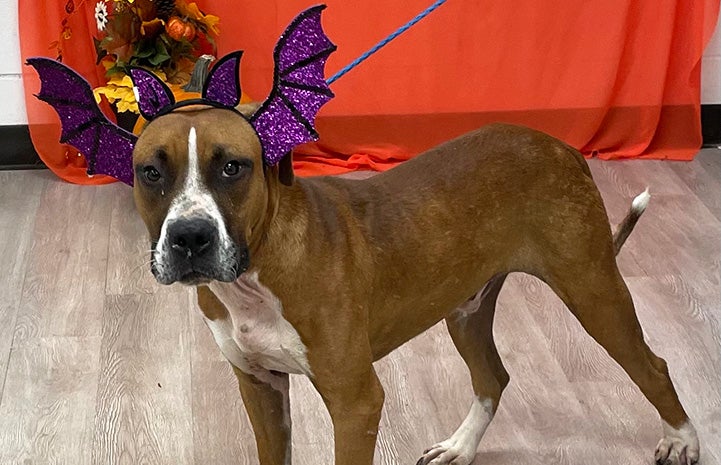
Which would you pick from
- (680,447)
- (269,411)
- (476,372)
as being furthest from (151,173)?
(680,447)

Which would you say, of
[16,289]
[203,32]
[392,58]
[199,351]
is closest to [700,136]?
[392,58]

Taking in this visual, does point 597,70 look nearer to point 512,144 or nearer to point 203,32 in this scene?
point 203,32

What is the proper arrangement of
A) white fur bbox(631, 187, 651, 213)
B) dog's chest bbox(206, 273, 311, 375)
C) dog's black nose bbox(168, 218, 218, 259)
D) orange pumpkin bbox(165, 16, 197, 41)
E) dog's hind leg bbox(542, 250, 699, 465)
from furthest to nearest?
orange pumpkin bbox(165, 16, 197, 41)
white fur bbox(631, 187, 651, 213)
dog's hind leg bbox(542, 250, 699, 465)
dog's chest bbox(206, 273, 311, 375)
dog's black nose bbox(168, 218, 218, 259)

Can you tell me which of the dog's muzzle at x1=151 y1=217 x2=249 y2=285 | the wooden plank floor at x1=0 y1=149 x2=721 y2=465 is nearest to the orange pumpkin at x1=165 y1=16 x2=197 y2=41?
the wooden plank floor at x1=0 y1=149 x2=721 y2=465

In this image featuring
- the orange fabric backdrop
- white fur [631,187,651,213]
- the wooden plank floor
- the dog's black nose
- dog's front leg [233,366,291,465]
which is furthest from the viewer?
the orange fabric backdrop

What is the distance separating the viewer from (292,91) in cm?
160

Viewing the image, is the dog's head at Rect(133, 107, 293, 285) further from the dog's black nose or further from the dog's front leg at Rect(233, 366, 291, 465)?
the dog's front leg at Rect(233, 366, 291, 465)

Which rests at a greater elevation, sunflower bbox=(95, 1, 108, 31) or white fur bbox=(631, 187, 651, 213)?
white fur bbox=(631, 187, 651, 213)

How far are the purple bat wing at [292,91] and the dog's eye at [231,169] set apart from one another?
60 mm

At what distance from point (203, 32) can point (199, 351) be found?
1.40 m

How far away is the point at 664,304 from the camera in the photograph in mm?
2975

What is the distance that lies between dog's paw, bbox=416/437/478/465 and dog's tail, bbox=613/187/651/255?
22.1 inches

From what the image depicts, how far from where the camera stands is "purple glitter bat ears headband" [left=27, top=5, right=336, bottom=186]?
1586 mm

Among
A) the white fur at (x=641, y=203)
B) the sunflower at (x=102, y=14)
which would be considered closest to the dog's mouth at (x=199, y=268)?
the white fur at (x=641, y=203)
